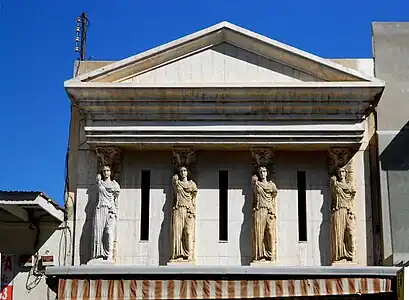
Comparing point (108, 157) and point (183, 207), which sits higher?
point (108, 157)

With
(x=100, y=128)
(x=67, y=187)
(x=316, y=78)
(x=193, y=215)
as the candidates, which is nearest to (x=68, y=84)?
(x=100, y=128)

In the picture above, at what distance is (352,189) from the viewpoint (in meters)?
16.2

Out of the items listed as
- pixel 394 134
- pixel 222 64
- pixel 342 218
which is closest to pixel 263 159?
pixel 342 218

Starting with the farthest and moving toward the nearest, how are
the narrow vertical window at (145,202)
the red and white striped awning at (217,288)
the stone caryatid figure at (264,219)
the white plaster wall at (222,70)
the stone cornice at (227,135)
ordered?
the white plaster wall at (222,70), the narrow vertical window at (145,202), the stone cornice at (227,135), the stone caryatid figure at (264,219), the red and white striped awning at (217,288)

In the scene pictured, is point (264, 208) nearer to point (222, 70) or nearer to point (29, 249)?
point (222, 70)

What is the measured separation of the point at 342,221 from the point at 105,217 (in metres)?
4.75

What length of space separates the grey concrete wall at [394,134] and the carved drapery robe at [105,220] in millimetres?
5409

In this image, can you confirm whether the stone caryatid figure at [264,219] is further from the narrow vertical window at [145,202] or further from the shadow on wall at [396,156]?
the shadow on wall at [396,156]

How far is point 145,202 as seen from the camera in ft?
54.7

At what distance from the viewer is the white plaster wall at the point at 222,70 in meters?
16.7

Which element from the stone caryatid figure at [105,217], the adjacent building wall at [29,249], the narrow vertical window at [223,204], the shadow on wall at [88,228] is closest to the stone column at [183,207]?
the narrow vertical window at [223,204]

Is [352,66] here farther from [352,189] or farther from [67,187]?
[67,187]

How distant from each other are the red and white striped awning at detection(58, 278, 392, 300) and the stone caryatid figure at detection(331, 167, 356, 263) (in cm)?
159

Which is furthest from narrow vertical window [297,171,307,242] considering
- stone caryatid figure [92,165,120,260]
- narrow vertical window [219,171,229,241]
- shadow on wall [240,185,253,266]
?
stone caryatid figure [92,165,120,260]
